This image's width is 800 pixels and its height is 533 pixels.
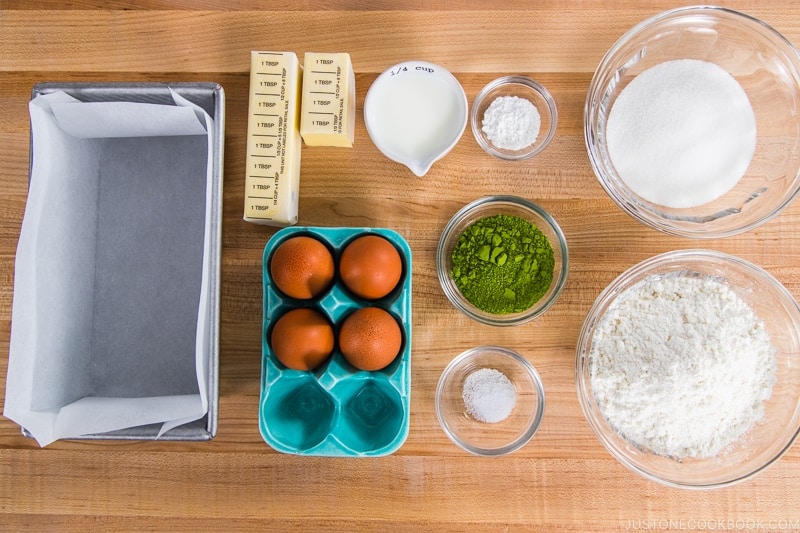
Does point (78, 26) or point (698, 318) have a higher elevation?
point (78, 26)

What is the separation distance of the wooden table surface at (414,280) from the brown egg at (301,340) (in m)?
0.16

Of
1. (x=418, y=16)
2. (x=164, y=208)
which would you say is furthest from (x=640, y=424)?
(x=164, y=208)

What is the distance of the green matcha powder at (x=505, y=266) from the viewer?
2.63 ft

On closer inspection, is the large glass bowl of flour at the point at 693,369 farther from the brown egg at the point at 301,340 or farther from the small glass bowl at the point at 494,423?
the brown egg at the point at 301,340

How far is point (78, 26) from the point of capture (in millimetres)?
881

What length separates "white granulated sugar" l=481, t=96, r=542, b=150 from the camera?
832 mm

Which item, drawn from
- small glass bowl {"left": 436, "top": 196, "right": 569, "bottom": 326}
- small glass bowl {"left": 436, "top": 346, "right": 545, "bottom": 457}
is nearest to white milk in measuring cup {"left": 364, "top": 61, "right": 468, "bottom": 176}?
small glass bowl {"left": 436, "top": 196, "right": 569, "bottom": 326}

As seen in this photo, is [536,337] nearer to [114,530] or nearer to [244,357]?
[244,357]

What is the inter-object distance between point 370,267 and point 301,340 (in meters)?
0.13

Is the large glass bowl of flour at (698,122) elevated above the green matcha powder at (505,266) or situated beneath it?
elevated above

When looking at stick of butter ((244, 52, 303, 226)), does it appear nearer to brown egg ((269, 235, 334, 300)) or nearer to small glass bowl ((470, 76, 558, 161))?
brown egg ((269, 235, 334, 300))

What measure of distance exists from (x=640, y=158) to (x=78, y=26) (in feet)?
3.11

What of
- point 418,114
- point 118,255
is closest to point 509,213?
point 418,114

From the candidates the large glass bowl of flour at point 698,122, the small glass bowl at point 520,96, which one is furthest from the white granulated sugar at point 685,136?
the small glass bowl at point 520,96
